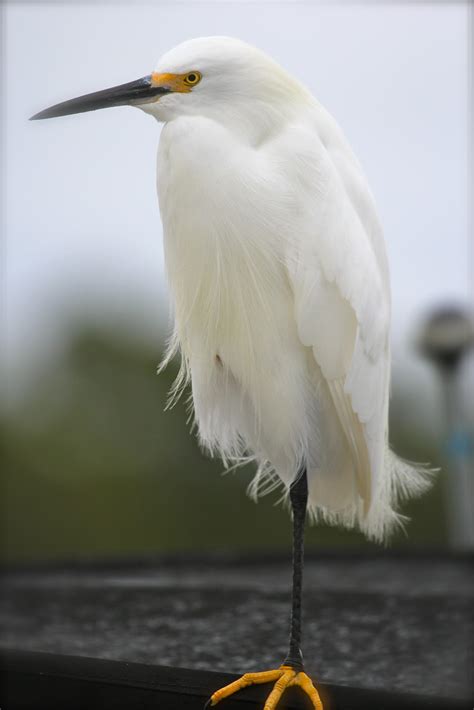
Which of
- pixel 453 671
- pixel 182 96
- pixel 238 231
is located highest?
pixel 182 96

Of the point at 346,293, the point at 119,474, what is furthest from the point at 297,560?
the point at 119,474

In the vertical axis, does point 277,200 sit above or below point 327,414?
above

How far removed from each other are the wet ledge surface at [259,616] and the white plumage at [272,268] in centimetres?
42

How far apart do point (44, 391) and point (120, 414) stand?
3.97ft

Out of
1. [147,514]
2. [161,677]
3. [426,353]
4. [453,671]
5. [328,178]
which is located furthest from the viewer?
[147,514]

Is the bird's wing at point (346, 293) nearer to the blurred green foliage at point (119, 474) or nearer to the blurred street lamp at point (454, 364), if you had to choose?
the blurred street lamp at point (454, 364)

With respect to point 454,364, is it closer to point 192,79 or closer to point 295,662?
point 295,662

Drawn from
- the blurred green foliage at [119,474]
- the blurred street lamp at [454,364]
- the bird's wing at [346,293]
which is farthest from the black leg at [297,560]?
the blurred green foliage at [119,474]

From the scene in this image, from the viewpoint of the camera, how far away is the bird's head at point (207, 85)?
1607 mm

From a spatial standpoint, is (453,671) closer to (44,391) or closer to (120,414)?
(120,414)

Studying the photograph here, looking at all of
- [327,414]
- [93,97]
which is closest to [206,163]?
[93,97]

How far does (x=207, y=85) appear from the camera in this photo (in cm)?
162

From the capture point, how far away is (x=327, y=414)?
1.83 meters

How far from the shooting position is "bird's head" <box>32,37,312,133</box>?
161 cm
